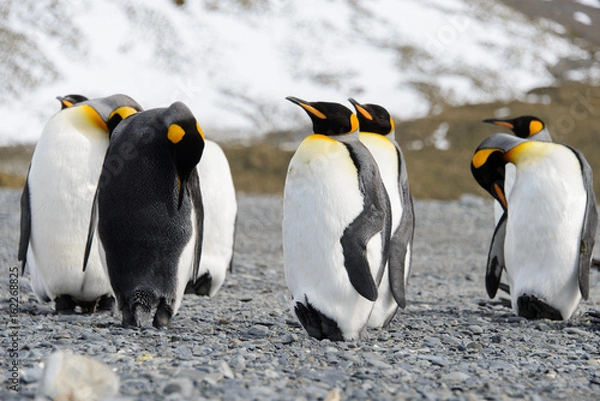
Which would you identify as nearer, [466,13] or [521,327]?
[521,327]

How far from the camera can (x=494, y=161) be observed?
16.7 ft

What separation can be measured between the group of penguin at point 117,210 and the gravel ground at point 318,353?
0.75 ft

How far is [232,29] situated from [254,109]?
49.7ft

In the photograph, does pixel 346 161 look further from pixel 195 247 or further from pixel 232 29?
pixel 232 29

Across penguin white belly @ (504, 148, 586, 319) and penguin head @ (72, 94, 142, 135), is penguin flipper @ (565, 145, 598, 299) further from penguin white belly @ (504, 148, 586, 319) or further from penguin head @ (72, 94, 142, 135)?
penguin head @ (72, 94, 142, 135)


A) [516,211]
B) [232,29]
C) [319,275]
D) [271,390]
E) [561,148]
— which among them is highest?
[232,29]

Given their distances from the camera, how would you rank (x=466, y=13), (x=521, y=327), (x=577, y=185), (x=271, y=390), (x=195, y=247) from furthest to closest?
(x=466, y=13) → (x=577, y=185) → (x=521, y=327) → (x=195, y=247) → (x=271, y=390)

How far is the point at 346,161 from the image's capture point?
3744 millimetres

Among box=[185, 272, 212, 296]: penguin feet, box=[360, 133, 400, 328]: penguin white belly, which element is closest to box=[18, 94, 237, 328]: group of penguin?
box=[360, 133, 400, 328]: penguin white belly

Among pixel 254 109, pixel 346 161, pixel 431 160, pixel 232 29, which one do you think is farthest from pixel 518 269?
pixel 232 29

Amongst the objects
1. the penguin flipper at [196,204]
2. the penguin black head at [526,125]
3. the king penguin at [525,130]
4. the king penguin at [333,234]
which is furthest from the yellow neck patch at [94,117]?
the penguin black head at [526,125]

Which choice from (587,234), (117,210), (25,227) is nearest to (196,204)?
(117,210)

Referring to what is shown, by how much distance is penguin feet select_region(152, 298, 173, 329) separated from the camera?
12.6 feet

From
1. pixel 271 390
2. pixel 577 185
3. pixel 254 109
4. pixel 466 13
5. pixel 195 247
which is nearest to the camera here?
pixel 271 390
